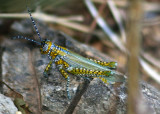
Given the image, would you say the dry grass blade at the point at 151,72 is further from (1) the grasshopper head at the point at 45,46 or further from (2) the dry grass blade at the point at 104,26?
(1) the grasshopper head at the point at 45,46

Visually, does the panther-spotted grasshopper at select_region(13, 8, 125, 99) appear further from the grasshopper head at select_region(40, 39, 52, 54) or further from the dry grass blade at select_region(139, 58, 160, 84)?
the dry grass blade at select_region(139, 58, 160, 84)

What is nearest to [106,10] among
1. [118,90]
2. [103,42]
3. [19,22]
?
[103,42]

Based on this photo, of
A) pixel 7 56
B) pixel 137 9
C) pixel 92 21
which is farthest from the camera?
pixel 92 21

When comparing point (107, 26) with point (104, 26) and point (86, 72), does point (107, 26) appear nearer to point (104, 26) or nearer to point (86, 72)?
point (104, 26)

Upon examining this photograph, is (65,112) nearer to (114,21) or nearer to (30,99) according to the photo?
(30,99)

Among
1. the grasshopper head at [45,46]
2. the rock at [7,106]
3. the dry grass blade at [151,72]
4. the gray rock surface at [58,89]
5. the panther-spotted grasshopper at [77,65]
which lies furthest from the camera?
the dry grass blade at [151,72]

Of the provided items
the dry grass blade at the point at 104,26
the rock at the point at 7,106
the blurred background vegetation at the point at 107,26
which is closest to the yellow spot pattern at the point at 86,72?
the rock at the point at 7,106

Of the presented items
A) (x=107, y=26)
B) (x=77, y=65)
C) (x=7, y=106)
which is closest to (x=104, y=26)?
(x=107, y=26)
